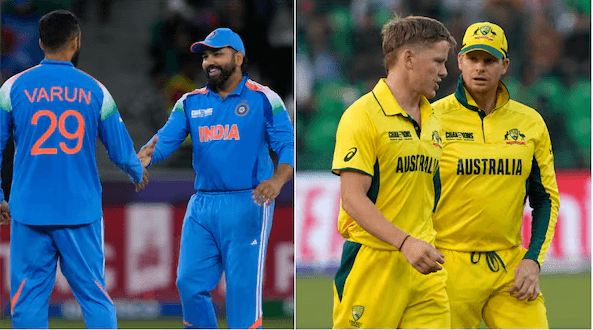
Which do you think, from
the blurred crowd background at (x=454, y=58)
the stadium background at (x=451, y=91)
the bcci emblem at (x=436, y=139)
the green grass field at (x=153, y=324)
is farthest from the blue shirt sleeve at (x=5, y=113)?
the blurred crowd background at (x=454, y=58)

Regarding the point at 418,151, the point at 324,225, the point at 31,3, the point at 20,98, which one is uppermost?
the point at 31,3

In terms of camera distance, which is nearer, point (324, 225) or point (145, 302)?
point (145, 302)

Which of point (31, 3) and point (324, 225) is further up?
point (31, 3)

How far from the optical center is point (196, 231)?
219 inches

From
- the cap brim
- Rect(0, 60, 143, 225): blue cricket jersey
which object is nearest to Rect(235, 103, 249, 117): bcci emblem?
Rect(0, 60, 143, 225): blue cricket jersey

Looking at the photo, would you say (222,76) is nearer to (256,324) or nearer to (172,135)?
(172,135)

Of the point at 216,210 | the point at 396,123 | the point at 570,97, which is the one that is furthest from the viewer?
the point at 570,97

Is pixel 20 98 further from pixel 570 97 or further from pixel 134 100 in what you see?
pixel 570 97

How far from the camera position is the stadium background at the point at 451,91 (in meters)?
9.82

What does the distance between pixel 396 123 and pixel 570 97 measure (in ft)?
29.7

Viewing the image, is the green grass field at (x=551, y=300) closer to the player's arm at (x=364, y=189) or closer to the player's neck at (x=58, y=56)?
the player's neck at (x=58, y=56)

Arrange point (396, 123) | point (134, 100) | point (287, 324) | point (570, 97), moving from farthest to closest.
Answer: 1. point (570, 97)
2. point (134, 100)
3. point (287, 324)
4. point (396, 123)

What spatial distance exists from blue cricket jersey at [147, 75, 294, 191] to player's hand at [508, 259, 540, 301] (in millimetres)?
1678

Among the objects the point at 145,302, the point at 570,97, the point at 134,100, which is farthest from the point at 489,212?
the point at 570,97
